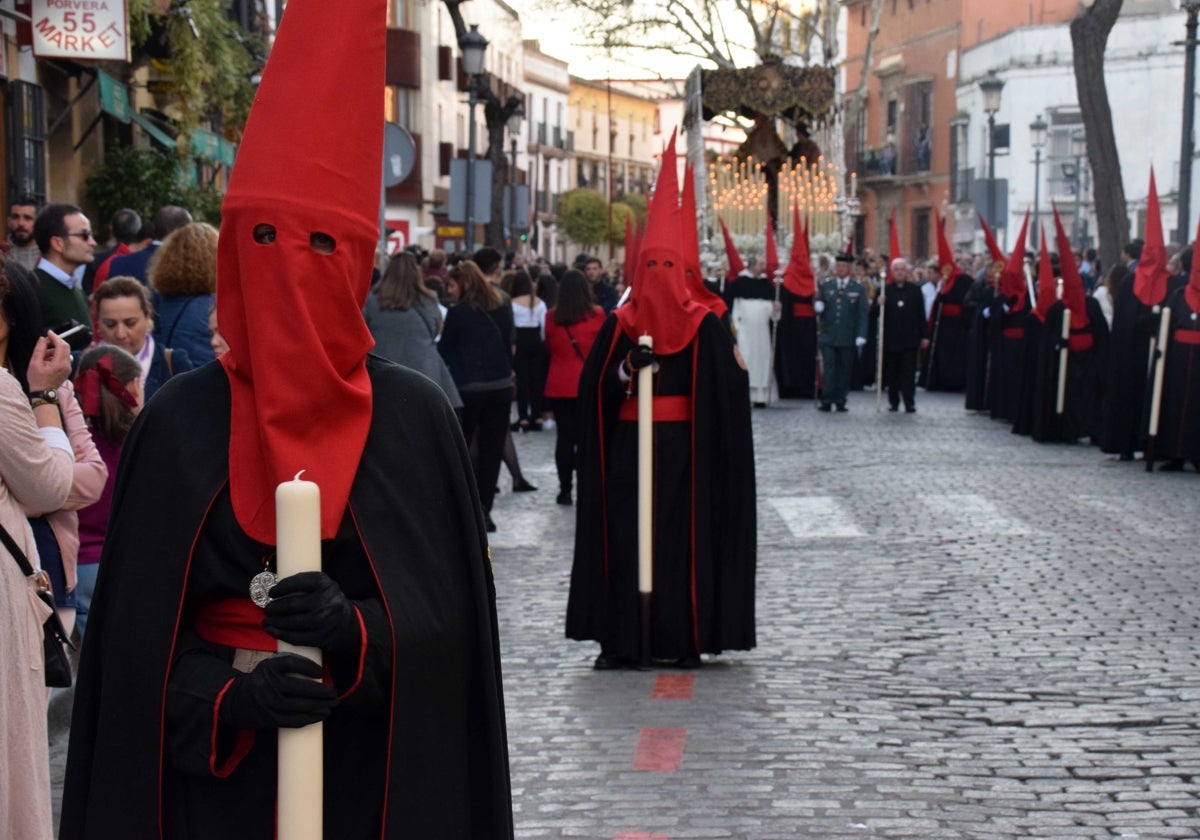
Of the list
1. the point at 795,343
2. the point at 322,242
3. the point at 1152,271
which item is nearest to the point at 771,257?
the point at 795,343

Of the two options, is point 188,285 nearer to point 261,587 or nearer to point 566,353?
point 261,587

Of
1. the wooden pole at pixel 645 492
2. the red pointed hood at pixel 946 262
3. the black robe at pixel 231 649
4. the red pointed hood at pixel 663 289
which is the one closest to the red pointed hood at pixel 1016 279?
the red pointed hood at pixel 946 262

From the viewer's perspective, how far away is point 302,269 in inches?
128

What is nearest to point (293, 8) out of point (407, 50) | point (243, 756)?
point (243, 756)

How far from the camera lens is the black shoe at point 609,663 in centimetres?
870

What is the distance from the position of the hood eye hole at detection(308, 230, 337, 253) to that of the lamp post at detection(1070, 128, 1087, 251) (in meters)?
43.2

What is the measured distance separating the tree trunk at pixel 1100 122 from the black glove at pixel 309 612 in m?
21.9

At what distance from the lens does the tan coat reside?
187 inches

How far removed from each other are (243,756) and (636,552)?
5.53 meters

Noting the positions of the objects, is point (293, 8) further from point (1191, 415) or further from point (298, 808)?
point (1191, 415)

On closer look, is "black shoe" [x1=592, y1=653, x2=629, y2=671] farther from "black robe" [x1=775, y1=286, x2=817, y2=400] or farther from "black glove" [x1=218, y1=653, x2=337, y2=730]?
"black robe" [x1=775, y1=286, x2=817, y2=400]

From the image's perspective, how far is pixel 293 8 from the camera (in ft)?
11.1

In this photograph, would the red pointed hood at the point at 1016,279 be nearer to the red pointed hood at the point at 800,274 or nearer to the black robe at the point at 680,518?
the red pointed hood at the point at 800,274

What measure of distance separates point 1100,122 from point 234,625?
2209 cm
